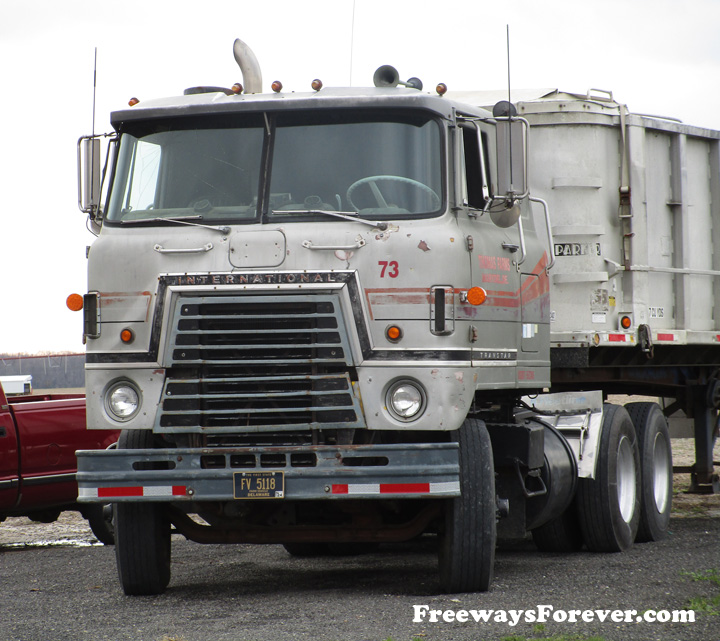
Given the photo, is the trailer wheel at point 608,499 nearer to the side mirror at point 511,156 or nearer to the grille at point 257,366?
the side mirror at point 511,156

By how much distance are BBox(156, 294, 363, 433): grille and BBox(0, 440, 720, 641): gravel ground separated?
46.8 inches

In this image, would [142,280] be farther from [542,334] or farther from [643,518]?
[643,518]

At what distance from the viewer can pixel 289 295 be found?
750 centimetres

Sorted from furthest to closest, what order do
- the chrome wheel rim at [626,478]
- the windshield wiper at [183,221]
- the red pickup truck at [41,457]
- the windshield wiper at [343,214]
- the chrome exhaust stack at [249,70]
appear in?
the red pickup truck at [41,457], the chrome wheel rim at [626,478], the chrome exhaust stack at [249,70], the windshield wiper at [183,221], the windshield wiper at [343,214]

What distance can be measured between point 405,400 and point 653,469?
4.73m

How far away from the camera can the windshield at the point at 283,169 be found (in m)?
7.75

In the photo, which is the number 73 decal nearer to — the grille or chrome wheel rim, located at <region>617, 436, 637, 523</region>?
the grille

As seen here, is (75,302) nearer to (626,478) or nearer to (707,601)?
(707,601)

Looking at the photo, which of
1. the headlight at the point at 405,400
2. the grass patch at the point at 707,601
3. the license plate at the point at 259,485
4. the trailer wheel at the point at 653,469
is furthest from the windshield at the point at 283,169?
the trailer wheel at the point at 653,469

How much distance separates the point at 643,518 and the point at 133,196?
5.76 metres

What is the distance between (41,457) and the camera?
37.9ft

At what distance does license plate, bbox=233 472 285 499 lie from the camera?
24.2 ft

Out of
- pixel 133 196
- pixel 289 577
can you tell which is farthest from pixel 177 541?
pixel 133 196

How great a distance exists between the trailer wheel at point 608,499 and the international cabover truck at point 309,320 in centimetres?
168
